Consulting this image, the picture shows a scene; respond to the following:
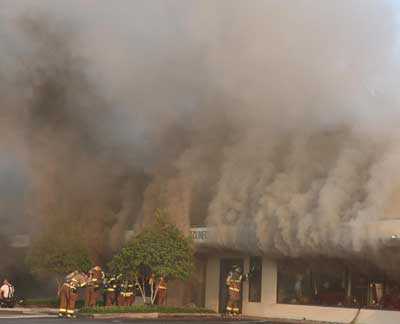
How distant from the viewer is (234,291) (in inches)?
862

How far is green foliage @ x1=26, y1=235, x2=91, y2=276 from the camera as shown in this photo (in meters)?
24.0

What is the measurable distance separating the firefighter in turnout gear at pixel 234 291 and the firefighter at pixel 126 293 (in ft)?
9.75

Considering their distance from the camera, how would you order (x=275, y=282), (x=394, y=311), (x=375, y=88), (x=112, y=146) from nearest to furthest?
(x=394, y=311), (x=375, y=88), (x=275, y=282), (x=112, y=146)

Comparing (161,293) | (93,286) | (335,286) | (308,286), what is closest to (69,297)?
(93,286)

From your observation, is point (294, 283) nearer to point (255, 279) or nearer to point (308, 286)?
point (308, 286)

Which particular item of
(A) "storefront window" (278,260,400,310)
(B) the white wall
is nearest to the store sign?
(B) the white wall

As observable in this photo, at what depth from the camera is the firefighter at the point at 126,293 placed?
22.3 meters

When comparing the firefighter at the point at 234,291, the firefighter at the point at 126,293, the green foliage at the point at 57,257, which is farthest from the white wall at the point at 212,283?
the green foliage at the point at 57,257

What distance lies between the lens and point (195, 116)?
24.3 meters

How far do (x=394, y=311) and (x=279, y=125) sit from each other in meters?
6.51

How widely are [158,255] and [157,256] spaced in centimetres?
4

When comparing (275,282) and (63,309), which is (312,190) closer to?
(275,282)

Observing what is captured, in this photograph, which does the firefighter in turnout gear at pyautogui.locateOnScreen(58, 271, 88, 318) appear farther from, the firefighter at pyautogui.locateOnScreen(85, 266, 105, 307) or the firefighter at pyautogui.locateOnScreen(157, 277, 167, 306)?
the firefighter at pyautogui.locateOnScreen(157, 277, 167, 306)

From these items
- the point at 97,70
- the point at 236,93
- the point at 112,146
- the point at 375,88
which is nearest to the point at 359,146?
the point at 375,88
